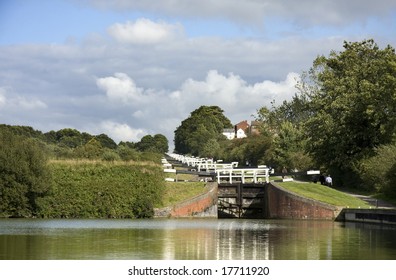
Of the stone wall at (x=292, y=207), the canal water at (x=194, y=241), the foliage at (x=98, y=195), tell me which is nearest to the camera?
the canal water at (x=194, y=241)

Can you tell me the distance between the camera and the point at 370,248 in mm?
31000

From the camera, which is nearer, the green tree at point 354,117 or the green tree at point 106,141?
the green tree at point 354,117

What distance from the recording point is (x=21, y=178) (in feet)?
173

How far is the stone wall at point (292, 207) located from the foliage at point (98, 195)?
742 centimetres

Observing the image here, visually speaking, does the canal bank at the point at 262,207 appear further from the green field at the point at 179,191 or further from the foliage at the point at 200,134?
the foliage at the point at 200,134

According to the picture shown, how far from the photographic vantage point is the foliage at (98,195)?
54.2 metres

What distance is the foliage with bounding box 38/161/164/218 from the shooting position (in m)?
54.2

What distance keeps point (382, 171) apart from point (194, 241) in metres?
24.0

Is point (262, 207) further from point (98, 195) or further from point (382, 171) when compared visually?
point (98, 195)

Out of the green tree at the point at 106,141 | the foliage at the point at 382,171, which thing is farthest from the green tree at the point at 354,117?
the green tree at the point at 106,141

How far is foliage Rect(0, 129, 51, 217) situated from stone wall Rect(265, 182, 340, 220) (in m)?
14.6

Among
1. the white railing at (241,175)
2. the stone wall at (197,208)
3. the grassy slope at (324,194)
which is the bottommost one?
the stone wall at (197,208)
